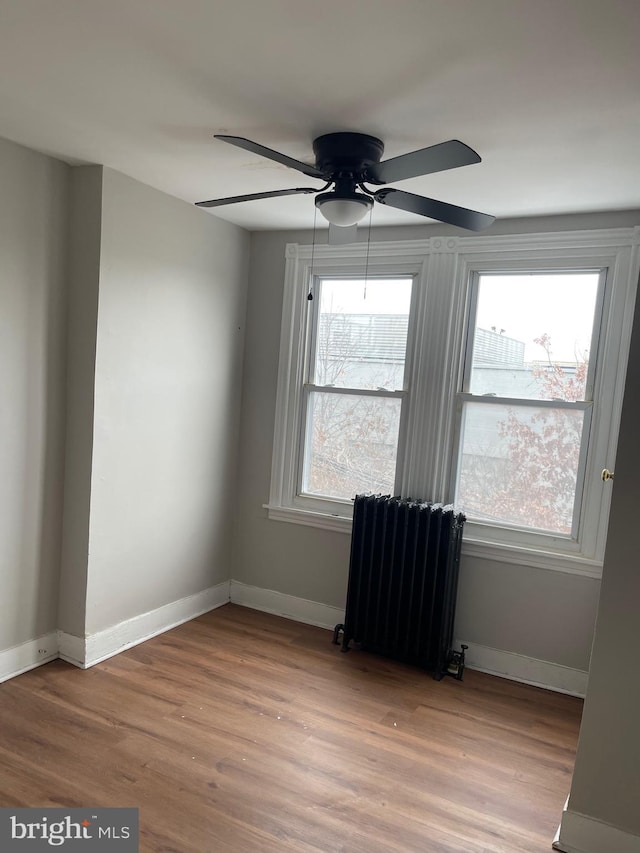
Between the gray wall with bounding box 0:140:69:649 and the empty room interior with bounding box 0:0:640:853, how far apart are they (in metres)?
0.01

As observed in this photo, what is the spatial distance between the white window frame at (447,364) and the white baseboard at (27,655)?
59.3 inches

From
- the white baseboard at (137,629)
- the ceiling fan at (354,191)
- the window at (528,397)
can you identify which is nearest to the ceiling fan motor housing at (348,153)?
the ceiling fan at (354,191)

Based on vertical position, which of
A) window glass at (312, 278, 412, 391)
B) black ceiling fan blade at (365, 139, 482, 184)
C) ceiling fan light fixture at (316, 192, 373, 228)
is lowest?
window glass at (312, 278, 412, 391)

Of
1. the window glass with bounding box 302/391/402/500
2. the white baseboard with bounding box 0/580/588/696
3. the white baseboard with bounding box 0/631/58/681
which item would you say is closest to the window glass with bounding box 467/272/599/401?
the window glass with bounding box 302/391/402/500

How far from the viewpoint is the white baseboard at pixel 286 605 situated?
3.88 meters

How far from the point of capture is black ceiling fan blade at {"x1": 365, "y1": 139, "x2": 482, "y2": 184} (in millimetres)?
1783

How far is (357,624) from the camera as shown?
139 inches

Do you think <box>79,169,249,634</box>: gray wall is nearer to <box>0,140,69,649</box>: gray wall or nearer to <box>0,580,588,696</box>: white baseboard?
<box>0,580,588,696</box>: white baseboard

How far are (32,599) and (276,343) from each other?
2.06 metres

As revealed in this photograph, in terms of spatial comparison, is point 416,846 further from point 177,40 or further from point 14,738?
point 177,40

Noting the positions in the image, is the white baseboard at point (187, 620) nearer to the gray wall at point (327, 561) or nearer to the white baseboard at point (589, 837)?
the gray wall at point (327, 561)

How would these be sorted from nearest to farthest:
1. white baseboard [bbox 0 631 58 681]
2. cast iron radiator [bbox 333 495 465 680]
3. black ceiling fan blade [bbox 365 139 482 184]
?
1. black ceiling fan blade [bbox 365 139 482 184]
2. white baseboard [bbox 0 631 58 681]
3. cast iron radiator [bbox 333 495 465 680]

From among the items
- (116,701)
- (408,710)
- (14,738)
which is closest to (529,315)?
(408,710)

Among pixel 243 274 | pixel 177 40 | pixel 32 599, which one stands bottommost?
pixel 32 599
